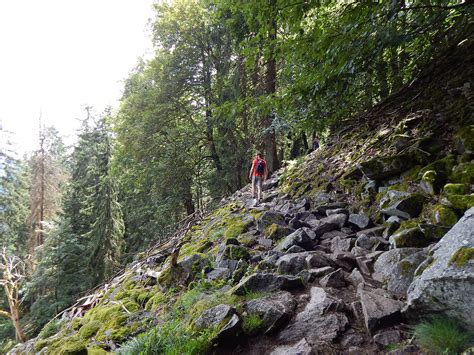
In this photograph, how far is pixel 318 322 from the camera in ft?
9.20

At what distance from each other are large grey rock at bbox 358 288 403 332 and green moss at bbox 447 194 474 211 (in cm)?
142

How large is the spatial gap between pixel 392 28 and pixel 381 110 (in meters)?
2.49

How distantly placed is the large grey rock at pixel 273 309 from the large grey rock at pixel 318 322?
9cm

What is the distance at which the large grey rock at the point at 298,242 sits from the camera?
4.36m

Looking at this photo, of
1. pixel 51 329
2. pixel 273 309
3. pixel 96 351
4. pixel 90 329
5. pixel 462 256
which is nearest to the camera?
pixel 462 256

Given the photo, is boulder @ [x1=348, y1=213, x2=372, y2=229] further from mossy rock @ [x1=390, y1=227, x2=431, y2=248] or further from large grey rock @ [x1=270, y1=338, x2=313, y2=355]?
large grey rock @ [x1=270, y1=338, x2=313, y2=355]

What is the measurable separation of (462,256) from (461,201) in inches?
59.1

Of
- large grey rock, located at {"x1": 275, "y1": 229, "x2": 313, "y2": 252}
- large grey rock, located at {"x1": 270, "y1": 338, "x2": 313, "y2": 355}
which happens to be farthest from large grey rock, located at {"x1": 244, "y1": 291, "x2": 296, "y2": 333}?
large grey rock, located at {"x1": 275, "y1": 229, "x2": 313, "y2": 252}

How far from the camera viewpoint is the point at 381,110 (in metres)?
6.43

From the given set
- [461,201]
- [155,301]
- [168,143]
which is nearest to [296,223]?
[461,201]

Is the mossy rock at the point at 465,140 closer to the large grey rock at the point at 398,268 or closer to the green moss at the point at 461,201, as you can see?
the green moss at the point at 461,201

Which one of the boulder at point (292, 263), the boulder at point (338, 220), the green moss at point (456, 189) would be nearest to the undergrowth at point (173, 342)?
the boulder at point (292, 263)

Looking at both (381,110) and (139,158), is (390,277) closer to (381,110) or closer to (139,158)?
(381,110)

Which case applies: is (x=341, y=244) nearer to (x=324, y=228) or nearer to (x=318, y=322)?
(x=324, y=228)
